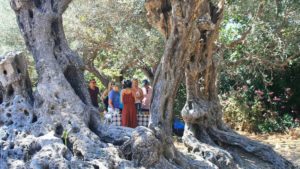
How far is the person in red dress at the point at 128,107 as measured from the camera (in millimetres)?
8477

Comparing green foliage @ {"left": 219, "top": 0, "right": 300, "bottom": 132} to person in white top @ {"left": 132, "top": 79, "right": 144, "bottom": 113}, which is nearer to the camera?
person in white top @ {"left": 132, "top": 79, "right": 144, "bottom": 113}

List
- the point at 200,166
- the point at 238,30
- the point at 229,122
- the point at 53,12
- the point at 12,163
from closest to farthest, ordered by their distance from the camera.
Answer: the point at 12,163 < the point at 200,166 < the point at 53,12 < the point at 238,30 < the point at 229,122

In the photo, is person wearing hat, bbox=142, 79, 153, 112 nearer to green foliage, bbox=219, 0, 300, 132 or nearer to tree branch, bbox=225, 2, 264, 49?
green foliage, bbox=219, 0, 300, 132

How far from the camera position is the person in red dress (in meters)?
8.48

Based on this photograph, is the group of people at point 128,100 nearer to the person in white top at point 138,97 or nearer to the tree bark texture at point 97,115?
the person in white top at point 138,97

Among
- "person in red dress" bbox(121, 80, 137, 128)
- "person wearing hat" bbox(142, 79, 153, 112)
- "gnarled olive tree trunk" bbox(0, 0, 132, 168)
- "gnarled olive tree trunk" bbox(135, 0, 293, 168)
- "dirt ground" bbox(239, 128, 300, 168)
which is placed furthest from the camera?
"person wearing hat" bbox(142, 79, 153, 112)

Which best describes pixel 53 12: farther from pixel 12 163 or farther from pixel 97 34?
pixel 97 34

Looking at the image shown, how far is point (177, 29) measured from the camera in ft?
20.7

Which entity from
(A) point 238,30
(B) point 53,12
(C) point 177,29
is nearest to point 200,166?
(C) point 177,29

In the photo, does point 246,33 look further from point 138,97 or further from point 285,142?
point 138,97

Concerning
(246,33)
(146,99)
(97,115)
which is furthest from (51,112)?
(246,33)

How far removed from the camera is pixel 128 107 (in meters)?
8.70

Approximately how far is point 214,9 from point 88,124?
319 centimetres

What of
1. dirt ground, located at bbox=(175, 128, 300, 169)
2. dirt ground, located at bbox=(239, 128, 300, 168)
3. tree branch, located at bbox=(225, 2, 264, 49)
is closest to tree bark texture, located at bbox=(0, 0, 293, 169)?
dirt ground, located at bbox=(175, 128, 300, 169)
